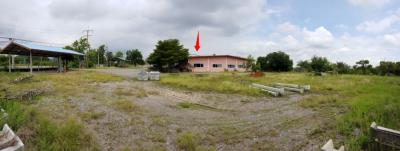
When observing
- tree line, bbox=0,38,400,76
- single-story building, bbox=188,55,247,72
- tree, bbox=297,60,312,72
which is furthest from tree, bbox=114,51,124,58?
tree, bbox=297,60,312,72

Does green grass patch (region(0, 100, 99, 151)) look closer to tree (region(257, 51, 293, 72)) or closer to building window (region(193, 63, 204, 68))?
building window (region(193, 63, 204, 68))

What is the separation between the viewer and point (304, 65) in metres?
43.2

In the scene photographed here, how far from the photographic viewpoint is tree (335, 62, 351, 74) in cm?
3309

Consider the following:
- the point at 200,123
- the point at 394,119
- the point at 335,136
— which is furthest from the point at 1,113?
the point at 394,119

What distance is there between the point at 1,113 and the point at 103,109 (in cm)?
254

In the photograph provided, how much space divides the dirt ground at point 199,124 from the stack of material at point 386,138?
34.5 inches

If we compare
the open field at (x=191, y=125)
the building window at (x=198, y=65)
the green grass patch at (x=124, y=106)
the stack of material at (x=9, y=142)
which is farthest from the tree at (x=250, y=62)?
the stack of material at (x=9, y=142)

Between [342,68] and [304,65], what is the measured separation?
9354mm

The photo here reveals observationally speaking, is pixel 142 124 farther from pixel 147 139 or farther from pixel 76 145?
pixel 76 145

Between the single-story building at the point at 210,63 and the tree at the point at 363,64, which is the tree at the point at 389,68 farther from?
the single-story building at the point at 210,63

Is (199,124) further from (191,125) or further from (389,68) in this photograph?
(389,68)

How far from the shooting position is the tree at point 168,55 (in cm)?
2867

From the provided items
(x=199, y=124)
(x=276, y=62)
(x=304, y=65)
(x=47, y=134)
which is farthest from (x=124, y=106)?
(x=304, y=65)

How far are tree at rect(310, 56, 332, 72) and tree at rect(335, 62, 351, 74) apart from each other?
127cm
